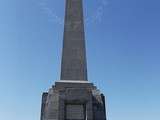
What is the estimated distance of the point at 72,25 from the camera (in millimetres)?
14453

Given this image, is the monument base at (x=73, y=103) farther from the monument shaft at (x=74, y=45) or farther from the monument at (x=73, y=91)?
the monument shaft at (x=74, y=45)

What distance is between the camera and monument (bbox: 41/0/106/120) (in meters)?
12.3

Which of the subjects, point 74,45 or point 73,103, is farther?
point 74,45

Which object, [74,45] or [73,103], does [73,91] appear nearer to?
[73,103]

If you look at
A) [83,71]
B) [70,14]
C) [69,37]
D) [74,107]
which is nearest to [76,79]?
[83,71]

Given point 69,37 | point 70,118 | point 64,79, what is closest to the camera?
point 70,118

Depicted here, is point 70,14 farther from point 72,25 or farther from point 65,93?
point 65,93

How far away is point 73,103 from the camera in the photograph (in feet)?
41.0

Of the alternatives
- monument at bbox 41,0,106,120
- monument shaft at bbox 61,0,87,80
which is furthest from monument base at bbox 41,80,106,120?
monument shaft at bbox 61,0,87,80

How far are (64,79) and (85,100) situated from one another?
1.70 meters

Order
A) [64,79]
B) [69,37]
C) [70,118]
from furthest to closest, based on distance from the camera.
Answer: [69,37]
[64,79]
[70,118]

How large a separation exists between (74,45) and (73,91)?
275 cm

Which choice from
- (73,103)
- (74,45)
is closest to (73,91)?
(73,103)

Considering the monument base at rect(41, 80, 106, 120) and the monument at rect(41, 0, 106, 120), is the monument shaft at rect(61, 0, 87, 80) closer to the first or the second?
the monument at rect(41, 0, 106, 120)
